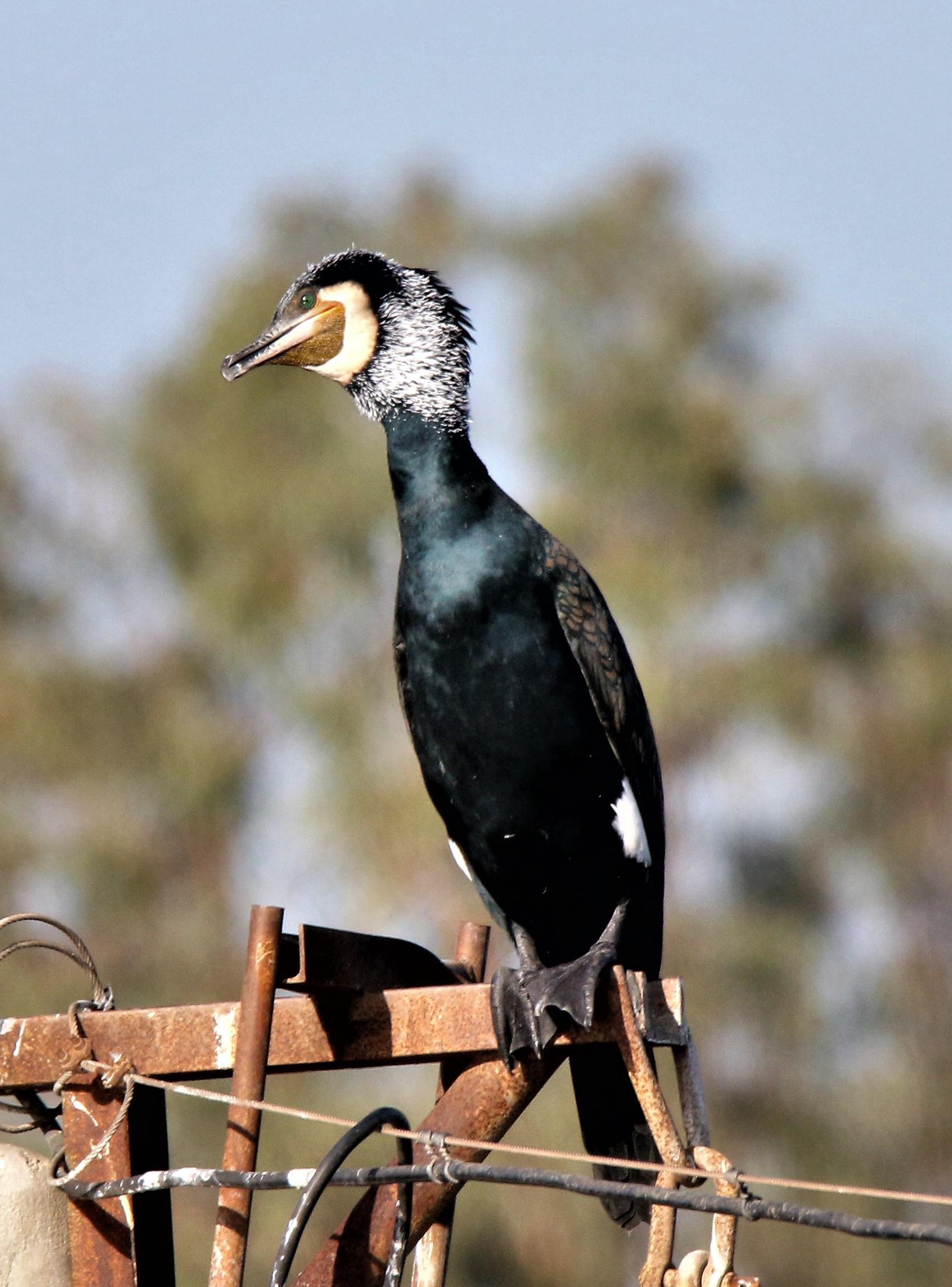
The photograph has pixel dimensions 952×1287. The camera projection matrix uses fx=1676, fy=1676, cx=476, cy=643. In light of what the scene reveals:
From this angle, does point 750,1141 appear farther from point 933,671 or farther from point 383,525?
point 383,525

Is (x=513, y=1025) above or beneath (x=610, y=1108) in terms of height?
beneath

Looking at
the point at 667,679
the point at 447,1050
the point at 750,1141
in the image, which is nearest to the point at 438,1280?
the point at 447,1050

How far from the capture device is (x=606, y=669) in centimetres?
333

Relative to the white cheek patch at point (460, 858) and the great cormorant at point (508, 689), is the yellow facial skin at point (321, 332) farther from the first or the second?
the white cheek patch at point (460, 858)

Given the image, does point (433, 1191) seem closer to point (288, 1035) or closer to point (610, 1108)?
point (288, 1035)

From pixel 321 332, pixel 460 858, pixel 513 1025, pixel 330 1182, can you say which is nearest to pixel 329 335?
pixel 321 332

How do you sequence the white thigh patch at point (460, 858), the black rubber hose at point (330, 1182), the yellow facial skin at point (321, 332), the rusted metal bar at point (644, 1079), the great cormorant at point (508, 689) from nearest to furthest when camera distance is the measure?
the black rubber hose at point (330, 1182)
the rusted metal bar at point (644, 1079)
the great cormorant at point (508, 689)
the white thigh patch at point (460, 858)
the yellow facial skin at point (321, 332)

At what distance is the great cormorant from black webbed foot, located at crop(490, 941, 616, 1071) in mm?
548

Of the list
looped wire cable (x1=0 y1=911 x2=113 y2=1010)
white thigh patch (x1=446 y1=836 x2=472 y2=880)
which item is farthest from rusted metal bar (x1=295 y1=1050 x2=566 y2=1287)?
white thigh patch (x1=446 y1=836 x2=472 y2=880)

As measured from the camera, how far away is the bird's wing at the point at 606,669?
131 inches

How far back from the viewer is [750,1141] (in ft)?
35.0

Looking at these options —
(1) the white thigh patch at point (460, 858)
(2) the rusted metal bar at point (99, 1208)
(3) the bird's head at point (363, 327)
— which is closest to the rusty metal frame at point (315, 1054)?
(2) the rusted metal bar at point (99, 1208)

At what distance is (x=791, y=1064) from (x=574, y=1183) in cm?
942

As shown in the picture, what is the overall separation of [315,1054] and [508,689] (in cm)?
106
